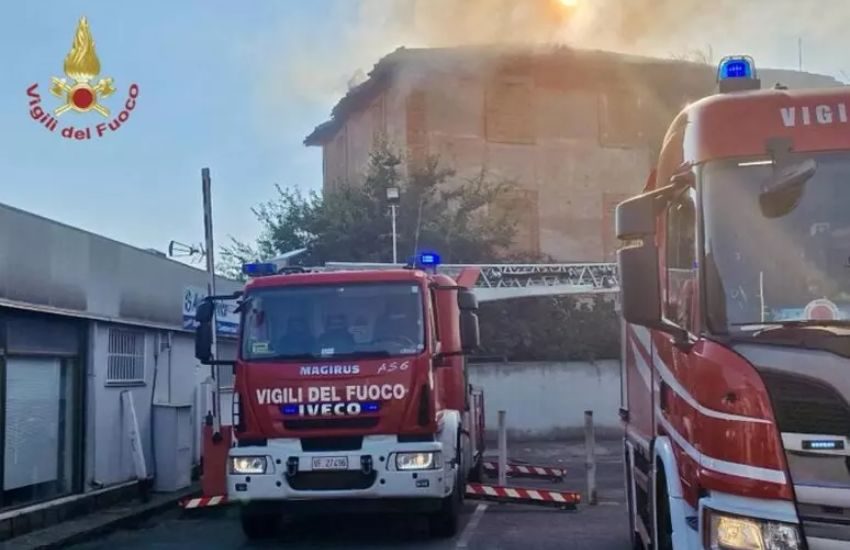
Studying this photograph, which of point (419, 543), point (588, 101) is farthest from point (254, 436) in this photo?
point (588, 101)

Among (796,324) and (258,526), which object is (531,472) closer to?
(258,526)

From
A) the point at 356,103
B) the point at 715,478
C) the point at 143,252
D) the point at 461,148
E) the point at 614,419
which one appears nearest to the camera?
the point at 715,478

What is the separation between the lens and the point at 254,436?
10.9 meters

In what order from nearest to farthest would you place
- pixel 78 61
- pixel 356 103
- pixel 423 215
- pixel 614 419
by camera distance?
pixel 78 61
pixel 614 419
pixel 423 215
pixel 356 103

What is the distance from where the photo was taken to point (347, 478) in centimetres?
1066

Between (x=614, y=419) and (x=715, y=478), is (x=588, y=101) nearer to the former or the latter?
(x=614, y=419)

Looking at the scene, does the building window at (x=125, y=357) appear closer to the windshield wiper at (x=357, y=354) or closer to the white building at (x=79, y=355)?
the white building at (x=79, y=355)

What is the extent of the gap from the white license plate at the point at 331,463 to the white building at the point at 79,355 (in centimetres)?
366

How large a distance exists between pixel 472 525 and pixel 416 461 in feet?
6.85

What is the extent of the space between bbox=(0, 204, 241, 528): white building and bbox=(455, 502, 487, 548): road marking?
190 inches

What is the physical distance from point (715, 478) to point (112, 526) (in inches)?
371

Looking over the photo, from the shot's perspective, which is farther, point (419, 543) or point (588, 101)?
point (588, 101)

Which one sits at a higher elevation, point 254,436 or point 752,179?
point 752,179

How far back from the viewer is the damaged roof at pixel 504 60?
31281 millimetres
